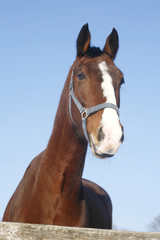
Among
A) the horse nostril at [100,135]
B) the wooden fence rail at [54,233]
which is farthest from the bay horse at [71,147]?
the wooden fence rail at [54,233]

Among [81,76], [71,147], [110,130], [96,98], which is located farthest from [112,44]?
[110,130]

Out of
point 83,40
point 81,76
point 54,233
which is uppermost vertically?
point 83,40

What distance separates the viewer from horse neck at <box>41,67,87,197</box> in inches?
188

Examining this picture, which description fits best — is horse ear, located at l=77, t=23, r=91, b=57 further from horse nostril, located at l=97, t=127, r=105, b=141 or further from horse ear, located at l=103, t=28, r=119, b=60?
horse nostril, located at l=97, t=127, r=105, b=141

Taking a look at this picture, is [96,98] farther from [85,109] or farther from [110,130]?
[110,130]

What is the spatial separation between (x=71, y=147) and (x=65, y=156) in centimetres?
14

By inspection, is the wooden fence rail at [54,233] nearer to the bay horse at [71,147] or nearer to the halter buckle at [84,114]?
the bay horse at [71,147]

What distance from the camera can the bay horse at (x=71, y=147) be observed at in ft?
14.6

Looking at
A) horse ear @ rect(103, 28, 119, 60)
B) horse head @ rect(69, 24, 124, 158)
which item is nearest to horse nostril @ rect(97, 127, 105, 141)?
horse head @ rect(69, 24, 124, 158)

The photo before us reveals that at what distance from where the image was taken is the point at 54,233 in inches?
108

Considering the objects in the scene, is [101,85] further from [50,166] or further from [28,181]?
[28,181]

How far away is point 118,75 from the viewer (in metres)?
4.79

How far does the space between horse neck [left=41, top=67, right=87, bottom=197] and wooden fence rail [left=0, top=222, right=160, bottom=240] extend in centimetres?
196

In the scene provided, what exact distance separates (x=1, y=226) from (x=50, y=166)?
86.6 inches
